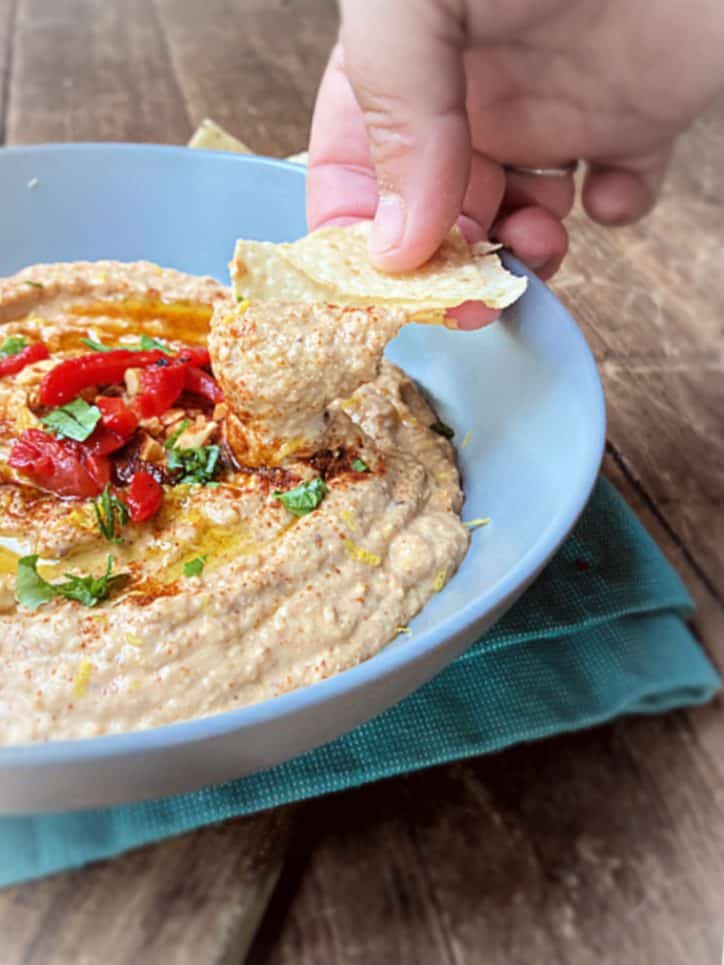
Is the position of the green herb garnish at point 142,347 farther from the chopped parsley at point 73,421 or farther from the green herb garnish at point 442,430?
the green herb garnish at point 442,430

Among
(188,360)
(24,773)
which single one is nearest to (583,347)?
(188,360)

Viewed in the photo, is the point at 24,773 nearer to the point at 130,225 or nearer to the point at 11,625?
the point at 11,625

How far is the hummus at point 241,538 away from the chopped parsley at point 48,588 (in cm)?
1

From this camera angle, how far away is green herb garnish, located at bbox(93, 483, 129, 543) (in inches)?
88.2

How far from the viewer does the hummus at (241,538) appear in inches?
76.7

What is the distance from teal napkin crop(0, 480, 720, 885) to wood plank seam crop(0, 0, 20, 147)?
9.93 feet

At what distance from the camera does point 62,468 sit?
2.36m

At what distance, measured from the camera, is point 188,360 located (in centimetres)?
268

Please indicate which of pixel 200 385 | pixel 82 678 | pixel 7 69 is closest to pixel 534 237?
pixel 200 385

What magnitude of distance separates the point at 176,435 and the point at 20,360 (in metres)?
0.50

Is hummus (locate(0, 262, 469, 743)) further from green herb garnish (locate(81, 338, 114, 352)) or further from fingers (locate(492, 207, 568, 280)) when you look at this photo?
fingers (locate(492, 207, 568, 280))

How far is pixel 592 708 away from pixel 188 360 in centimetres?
131

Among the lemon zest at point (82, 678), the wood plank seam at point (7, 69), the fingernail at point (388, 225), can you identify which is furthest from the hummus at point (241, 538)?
the wood plank seam at point (7, 69)

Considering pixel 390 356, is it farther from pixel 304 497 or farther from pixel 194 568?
pixel 194 568
